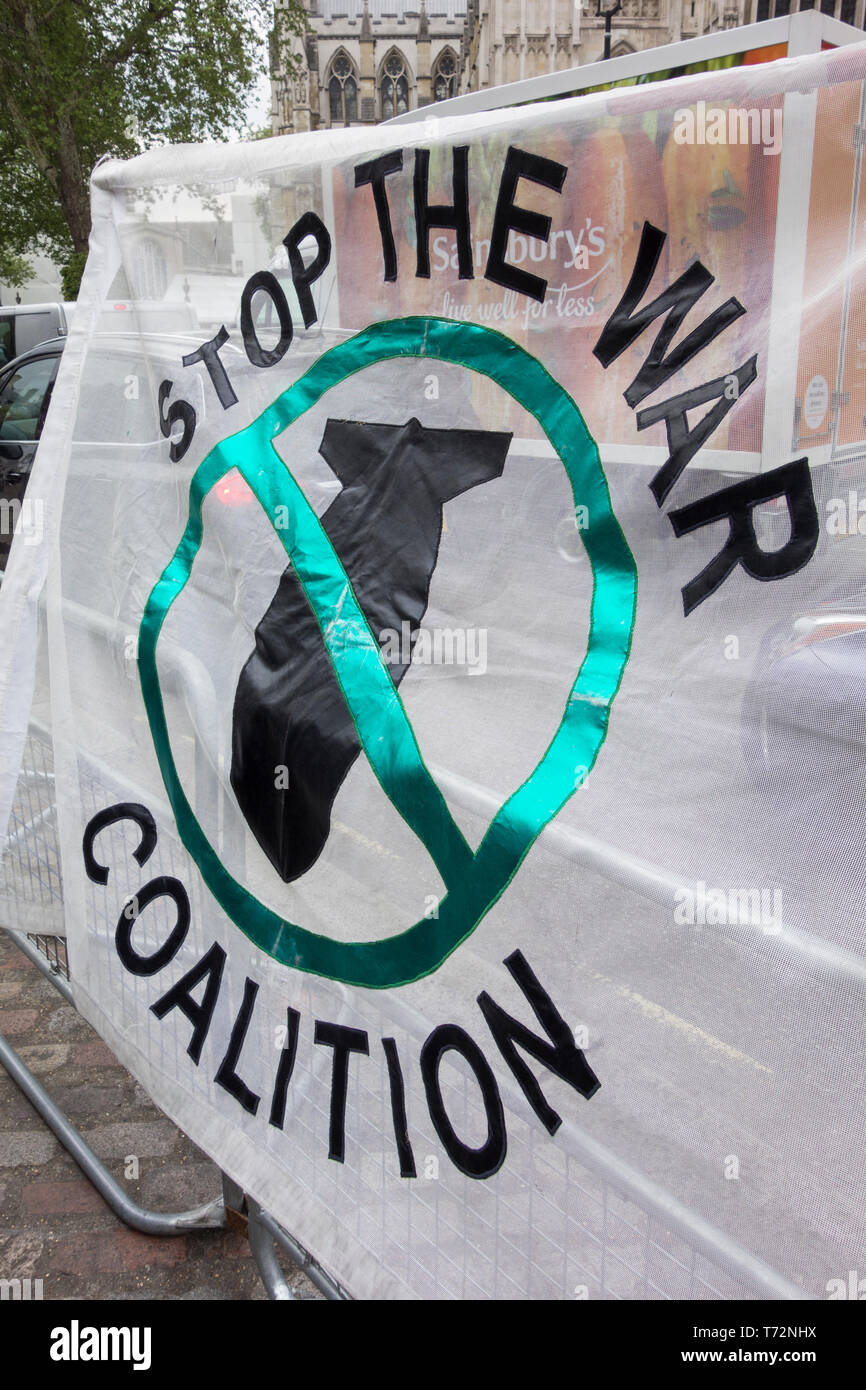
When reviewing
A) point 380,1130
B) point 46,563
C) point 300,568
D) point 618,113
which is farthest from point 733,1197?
point 46,563

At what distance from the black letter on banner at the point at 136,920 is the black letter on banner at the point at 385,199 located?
109cm

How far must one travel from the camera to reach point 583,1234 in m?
1.35

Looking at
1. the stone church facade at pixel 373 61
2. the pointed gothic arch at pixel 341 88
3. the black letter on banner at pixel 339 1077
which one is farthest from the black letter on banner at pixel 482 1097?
the pointed gothic arch at pixel 341 88

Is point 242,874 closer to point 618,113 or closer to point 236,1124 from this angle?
point 236,1124

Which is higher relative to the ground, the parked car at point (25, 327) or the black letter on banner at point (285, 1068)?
the parked car at point (25, 327)

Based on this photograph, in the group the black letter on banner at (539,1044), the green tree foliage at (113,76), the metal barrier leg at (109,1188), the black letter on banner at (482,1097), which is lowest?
the metal barrier leg at (109,1188)

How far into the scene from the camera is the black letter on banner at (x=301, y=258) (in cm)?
173

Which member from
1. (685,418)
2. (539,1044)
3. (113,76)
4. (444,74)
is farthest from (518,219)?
(444,74)

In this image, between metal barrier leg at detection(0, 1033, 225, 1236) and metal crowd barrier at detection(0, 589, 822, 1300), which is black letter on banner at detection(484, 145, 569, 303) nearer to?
metal crowd barrier at detection(0, 589, 822, 1300)

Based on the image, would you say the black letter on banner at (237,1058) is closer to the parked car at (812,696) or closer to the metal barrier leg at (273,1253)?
the metal barrier leg at (273,1253)

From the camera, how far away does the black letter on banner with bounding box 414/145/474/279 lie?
1.52 metres

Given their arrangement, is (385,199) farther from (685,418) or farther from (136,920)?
(136,920)

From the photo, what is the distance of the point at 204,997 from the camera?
1.86 meters

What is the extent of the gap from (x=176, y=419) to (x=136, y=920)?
922 millimetres
